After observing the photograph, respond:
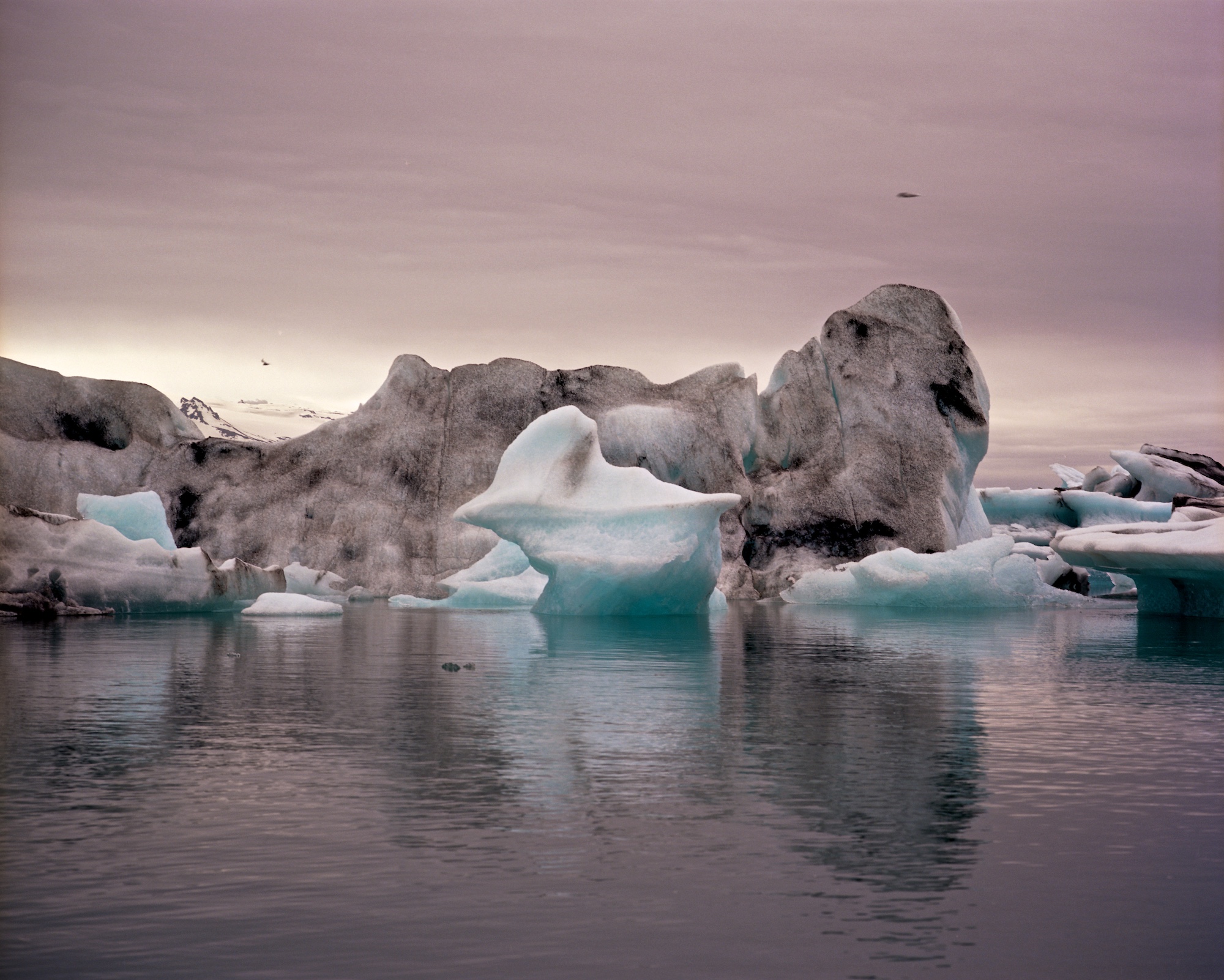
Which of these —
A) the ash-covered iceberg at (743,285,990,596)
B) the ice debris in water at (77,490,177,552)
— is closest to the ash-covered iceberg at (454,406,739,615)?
the ice debris in water at (77,490,177,552)

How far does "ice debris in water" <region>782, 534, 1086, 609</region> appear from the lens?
38312 millimetres

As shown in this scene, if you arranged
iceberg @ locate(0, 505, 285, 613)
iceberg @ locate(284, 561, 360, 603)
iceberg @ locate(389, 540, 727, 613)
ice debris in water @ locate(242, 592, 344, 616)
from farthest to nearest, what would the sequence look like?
iceberg @ locate(284, 561, 360, 603) < iceberg @ locate(389, 540, 727, 613) < ice debris in water @ locate(242, 592, 344, 616) < iceberg @ locate(0, 505, 285, 613)

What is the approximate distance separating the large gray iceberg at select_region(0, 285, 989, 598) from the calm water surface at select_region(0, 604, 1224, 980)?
3448 cm

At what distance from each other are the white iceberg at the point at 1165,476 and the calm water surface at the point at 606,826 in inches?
1465

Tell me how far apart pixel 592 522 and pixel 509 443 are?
2381cm

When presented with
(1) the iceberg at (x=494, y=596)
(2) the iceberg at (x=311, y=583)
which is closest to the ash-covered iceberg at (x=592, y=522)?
(1) the iceberg at (x=494, y=596)

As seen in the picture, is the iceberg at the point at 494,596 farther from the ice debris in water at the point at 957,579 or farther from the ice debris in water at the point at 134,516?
the ice debris in water at the point at 134,516

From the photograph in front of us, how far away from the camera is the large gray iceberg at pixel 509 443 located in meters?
50.2

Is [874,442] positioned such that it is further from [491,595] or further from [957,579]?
[491,595]

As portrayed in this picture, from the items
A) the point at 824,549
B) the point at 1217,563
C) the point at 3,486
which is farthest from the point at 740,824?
the point at 3,486

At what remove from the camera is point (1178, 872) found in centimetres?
672

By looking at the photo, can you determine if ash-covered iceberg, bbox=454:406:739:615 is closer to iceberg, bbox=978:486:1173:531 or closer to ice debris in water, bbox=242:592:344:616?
ice debris in water, bbox=242:592:344:616

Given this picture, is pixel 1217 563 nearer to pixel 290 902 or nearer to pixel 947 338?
pixel 290 902

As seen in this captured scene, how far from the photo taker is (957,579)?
3838 cm
